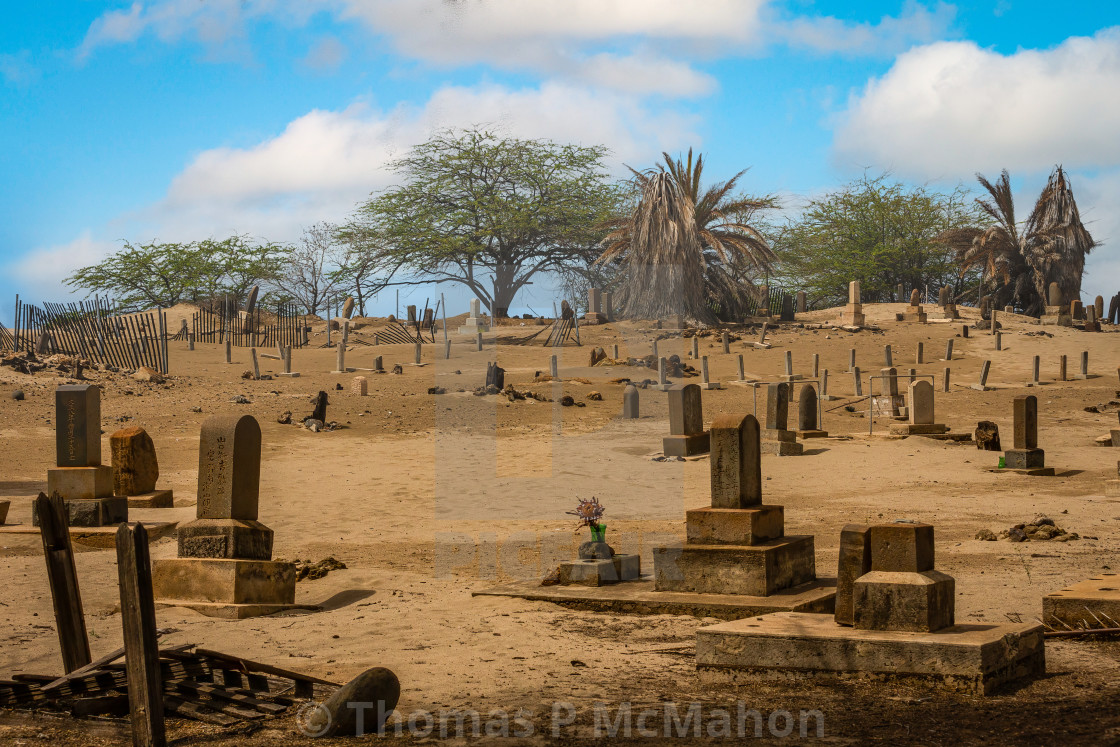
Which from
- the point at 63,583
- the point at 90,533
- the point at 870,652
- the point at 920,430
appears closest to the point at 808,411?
the point at 920,430

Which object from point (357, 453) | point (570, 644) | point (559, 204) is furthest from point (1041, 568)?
point (559, 204)

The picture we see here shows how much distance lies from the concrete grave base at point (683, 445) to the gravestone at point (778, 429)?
125 cm

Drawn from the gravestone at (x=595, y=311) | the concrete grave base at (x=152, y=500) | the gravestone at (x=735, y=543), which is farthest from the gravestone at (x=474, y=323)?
the gravestone at (x=735, y=543)

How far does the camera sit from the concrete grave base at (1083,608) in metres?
6.38

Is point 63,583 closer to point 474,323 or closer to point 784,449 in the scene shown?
point 784,449

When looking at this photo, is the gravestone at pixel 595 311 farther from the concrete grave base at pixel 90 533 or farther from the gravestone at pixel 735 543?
the gravestone at pixel 735 543

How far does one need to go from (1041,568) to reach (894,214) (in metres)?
42.4

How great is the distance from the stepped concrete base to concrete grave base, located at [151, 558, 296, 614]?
3120mm

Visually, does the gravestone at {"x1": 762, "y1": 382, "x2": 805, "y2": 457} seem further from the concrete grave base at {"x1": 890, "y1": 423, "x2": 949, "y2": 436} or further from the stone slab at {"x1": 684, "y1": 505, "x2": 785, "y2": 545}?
the stone slab at {"x1": 684, "y1": 505, "x2": 785, "y2": 545}

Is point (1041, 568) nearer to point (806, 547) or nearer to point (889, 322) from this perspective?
point (806, 547)

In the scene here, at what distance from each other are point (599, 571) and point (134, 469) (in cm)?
702

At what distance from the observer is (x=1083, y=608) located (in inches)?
254

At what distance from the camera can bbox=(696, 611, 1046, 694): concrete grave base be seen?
17.0 ft

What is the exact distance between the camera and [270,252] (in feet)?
167
